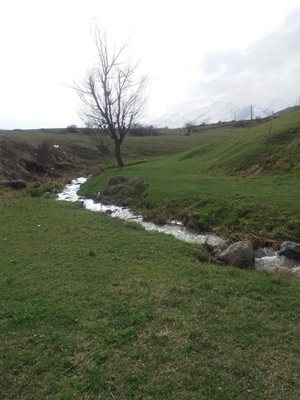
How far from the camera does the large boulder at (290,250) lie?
1694 cm

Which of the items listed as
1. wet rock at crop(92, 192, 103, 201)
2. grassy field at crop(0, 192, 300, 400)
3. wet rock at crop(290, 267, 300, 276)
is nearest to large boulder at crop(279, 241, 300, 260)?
wet rock at crop(290, 267, 300, 276)

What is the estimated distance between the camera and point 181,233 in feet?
74.1

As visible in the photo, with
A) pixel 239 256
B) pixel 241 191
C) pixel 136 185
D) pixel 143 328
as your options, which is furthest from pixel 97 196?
pixel 143 328

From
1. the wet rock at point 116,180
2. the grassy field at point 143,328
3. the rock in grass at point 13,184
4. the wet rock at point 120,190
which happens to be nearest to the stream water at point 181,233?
the wet rock at point 120,190

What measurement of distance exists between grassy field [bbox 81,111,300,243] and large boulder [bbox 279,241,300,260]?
1.32 meters

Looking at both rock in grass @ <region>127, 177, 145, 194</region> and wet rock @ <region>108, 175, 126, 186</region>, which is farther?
wet rock @ <region>108, 175, 126, 186</region>

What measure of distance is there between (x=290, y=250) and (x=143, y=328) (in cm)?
959

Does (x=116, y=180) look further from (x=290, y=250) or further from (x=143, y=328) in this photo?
(x=143, y=328)

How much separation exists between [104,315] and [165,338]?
2.25 m

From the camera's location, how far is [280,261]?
16.6 metres

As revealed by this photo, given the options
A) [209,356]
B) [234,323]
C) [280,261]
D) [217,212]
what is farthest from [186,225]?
[209,356]

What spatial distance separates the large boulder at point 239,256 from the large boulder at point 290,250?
7.30 feet

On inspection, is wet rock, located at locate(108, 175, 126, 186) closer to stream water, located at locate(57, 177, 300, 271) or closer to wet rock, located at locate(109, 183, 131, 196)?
wet rock, located at locate(109, 183, 131, 196)

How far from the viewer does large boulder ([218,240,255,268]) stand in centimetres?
1552
